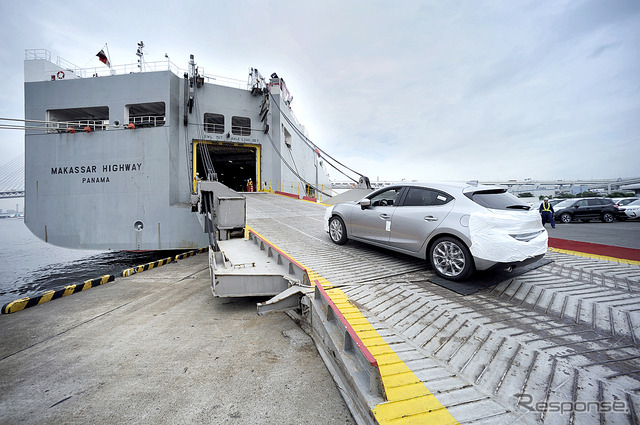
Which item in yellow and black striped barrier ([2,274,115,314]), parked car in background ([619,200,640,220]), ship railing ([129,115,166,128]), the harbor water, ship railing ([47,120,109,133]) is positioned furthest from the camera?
parked car in background ([619,200,640,220])

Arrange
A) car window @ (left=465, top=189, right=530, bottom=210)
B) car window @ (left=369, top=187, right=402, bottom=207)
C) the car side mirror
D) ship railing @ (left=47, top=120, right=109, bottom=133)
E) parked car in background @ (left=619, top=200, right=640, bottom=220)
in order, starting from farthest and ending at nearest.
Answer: parked car in background @ (left=619, top=200, right=640, bottom=220)
ship railing @ (left=47, top=120, right=109, bottom=133)
the car side mirror
car window @ (left=369, top=187, right=402, bottom=207)
car window @ (left=465, top=189, right=530, bottom=210)

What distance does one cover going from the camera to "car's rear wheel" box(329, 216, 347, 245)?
5.89 metres

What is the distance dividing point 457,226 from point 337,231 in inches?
112

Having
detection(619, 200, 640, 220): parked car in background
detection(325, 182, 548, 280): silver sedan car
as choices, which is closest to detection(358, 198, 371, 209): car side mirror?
detection(325, 182, 548, 280): silver sedan car

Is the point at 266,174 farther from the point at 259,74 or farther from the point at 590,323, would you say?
the point at 590,323

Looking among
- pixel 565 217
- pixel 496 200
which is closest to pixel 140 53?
pixel 496 200

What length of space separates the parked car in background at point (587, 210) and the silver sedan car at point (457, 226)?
16067mm

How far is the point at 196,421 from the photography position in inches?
86.1

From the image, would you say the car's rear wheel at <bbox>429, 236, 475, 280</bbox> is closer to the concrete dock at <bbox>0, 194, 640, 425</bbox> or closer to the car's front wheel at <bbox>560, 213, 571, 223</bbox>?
the concrete dock at <bbox>0, 194, 640, 425</bbox>

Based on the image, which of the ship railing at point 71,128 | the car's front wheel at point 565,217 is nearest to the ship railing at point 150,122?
the ship railing at point 71,128

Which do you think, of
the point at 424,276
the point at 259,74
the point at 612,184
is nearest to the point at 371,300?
the point at 424,276

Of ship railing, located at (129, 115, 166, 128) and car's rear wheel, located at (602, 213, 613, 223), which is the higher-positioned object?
ship railing, located at (129, 115, 166, 128)

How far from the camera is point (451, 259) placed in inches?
153

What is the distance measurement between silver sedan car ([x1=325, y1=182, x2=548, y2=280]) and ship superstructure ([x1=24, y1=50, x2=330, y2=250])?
418 inches
